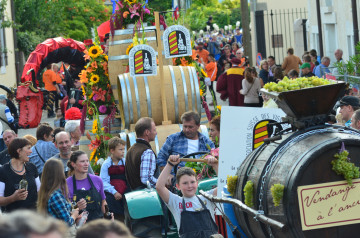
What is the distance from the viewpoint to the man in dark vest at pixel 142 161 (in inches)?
346

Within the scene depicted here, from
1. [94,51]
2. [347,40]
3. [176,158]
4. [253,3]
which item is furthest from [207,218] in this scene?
[253,3]

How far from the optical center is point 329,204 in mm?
4891

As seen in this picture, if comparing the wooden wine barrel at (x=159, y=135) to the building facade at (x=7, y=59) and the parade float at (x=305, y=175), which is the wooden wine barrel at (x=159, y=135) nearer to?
the parade float at (x=305, y=175)

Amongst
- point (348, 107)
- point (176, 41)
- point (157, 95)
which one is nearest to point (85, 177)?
point (348, 107)

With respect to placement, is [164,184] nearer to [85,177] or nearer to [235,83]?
[85,177]

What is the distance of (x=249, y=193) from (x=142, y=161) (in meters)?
3.87

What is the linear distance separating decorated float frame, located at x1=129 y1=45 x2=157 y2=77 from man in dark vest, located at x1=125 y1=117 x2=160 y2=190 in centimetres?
279

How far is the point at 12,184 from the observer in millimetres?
8109

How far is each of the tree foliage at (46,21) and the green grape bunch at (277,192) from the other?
1117 inches

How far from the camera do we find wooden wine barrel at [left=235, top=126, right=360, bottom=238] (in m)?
4.72

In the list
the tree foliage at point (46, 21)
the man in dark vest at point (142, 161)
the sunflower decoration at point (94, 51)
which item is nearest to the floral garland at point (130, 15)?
the sunflower decoration at point (94, 51)

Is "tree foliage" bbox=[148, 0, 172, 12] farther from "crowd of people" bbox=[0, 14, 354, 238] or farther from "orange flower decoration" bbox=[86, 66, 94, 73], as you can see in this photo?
"crowd of people" bbox=[0, 14, 354, 238]

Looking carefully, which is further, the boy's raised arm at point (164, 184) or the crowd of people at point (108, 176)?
the boy's raised arm at point (164, 184)

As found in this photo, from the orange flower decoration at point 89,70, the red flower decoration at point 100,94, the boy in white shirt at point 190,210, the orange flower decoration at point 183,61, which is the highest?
the orange flower decoration at point 183,61
